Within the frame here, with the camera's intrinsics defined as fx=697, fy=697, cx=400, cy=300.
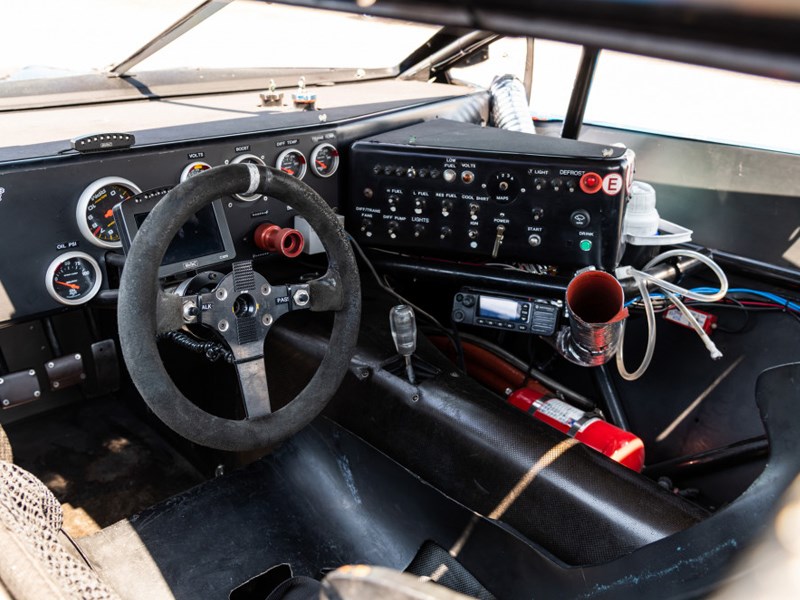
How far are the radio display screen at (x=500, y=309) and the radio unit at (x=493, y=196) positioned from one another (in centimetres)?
11

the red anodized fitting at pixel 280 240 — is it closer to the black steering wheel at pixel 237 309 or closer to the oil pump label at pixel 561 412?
the black steering wheel at pixel 237 309

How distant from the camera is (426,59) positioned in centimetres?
276

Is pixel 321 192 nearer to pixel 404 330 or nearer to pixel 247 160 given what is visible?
pixel 247 160

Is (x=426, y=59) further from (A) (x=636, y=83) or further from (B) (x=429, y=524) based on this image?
(B) (x=429, y=524)

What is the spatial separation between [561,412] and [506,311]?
0.28 m

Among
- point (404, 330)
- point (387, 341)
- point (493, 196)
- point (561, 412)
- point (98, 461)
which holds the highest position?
point (493, 196)

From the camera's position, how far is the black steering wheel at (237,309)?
108 centimetres

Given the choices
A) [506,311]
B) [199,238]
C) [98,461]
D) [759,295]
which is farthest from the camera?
[98,461]

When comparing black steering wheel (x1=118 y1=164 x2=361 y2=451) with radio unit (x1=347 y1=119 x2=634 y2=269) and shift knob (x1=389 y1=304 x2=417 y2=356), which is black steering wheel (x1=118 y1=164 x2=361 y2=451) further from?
radio unit (x1=347 y1=119 x2=634 y2=269)

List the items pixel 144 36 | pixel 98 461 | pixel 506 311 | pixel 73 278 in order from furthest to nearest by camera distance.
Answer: pixel 98 461 < pixel 144 36 < pixel 506 311 < pixel 73 278

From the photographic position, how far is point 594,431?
1.57 meters

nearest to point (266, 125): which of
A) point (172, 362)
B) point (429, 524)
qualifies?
point (172, 362)

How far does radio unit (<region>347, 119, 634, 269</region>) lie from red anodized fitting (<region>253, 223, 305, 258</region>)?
27 centimetres

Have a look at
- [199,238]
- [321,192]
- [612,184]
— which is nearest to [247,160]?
[321,192]
